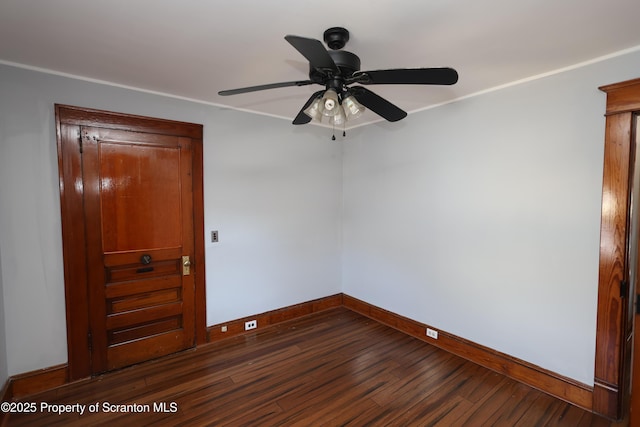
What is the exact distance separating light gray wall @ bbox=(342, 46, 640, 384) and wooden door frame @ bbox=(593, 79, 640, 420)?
0.06 m

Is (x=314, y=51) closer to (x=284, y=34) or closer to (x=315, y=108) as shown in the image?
(x=315, y=108)

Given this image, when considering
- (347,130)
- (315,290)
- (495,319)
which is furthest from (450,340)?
(347,130)

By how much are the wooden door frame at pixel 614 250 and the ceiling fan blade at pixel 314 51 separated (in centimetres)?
191

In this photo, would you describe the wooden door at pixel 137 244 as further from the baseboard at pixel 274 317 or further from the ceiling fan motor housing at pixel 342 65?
the ceiling fan motor housing at pixel 342 65

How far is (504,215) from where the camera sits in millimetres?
2455

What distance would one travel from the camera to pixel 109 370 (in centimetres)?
249

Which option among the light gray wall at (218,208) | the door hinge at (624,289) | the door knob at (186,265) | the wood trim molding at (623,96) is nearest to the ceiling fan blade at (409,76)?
the wood trim molding at (623,96)

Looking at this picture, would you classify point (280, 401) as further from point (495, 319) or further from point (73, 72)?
point (73, 72)

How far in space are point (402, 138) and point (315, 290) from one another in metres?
2.13

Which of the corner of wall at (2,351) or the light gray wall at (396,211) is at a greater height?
the light gray wall at (396,211)

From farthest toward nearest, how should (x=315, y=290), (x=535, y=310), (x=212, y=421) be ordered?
(x=315, y=290) → (x=535, y=310) → (x=212, y=421)

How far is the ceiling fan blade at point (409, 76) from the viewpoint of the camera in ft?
4.37

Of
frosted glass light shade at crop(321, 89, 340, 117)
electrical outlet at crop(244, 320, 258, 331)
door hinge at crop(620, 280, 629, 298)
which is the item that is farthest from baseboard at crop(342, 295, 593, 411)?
frosted glass light shade at crop(321, 89, 340, 117)

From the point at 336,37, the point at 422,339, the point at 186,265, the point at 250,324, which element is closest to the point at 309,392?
the point at 250,324
